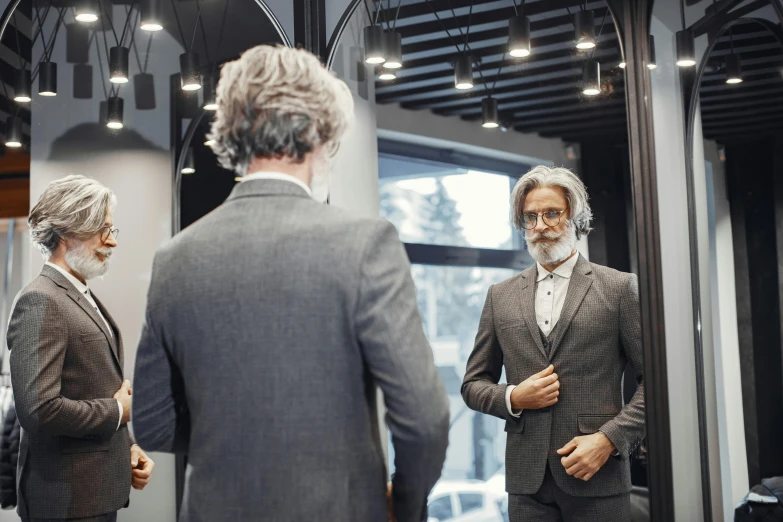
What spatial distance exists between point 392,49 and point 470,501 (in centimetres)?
292

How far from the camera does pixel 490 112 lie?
3.88 m

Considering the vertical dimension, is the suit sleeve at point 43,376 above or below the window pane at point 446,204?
below

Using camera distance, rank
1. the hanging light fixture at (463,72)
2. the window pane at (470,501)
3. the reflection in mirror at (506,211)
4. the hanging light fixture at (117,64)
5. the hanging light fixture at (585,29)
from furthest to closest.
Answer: the window pane at (470,501), the hanging light fixture at (117,64), the hanging light fixture at (463,72), the hanging light fixture at (585,29), the reflection in mirror at (506,211)

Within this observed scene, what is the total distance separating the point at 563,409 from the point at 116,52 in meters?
2.98

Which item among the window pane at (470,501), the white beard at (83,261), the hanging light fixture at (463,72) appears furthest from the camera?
the window pane at (470,501)

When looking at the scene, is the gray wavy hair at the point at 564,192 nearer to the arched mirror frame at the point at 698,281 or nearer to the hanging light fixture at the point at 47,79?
the arched mirror frame at the point at 698,281

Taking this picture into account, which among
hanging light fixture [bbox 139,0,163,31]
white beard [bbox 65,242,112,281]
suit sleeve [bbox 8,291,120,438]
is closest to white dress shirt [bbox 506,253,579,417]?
suit sleeve [bbox 8,291,120,438]

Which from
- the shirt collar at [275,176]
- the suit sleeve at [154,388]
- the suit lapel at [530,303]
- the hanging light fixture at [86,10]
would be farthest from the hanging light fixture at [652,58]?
the hanging light fixture at [86,10]

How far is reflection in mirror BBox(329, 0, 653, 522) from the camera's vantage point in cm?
251

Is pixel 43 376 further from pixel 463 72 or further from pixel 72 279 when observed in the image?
pixel 463 72

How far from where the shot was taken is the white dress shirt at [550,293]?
8.46 ft

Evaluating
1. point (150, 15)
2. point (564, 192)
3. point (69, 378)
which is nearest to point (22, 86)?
point (150, 15)

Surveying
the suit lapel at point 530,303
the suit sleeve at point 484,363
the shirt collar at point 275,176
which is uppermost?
the shirt collar at point 275,176

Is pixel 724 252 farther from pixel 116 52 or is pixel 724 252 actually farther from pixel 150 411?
pixel 116 52
